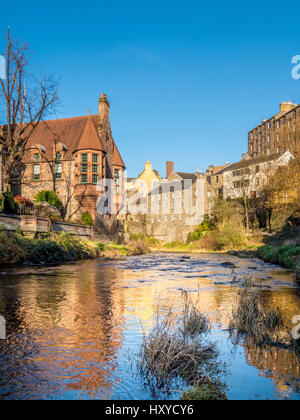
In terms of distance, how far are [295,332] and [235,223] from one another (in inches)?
1348

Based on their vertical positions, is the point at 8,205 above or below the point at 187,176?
below

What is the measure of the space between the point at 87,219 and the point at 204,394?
33.4 metres

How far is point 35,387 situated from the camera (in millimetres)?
3637

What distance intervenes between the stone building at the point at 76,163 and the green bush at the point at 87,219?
23.3 inches

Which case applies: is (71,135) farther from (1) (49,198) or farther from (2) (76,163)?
(1) (49,198)

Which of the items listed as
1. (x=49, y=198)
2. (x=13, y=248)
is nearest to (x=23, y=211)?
(x=13, y=248)

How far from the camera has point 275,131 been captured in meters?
68.1

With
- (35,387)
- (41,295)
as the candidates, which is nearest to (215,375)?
(35,387)

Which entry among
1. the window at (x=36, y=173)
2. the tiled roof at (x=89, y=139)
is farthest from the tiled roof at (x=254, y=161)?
the window at (x=36, y=173)

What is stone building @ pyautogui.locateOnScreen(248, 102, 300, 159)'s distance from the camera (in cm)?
6042

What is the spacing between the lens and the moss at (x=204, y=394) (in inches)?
131

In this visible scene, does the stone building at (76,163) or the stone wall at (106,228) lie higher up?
the stone building at (76,163)

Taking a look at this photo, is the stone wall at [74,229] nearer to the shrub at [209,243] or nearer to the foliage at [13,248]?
the foliage at [13,248]

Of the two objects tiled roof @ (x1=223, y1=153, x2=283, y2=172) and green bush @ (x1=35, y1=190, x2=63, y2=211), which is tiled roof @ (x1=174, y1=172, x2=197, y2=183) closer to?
tiled roof @ (x1=223, y1=153, x2=283, y2=172)
